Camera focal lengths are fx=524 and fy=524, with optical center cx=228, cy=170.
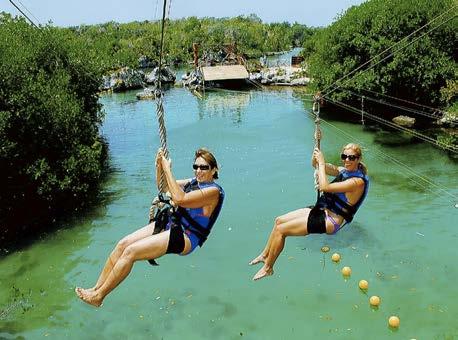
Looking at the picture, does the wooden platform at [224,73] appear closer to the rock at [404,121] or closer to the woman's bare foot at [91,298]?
the rock at [404,121]

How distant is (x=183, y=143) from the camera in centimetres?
2919

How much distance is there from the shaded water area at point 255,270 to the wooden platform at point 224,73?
85.3 feet

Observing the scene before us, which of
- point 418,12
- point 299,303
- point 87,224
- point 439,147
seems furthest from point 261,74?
point 299,303

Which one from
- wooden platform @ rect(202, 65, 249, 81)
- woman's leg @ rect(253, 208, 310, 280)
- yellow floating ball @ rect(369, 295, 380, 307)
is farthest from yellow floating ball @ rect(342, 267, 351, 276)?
wooden platform @ rect(202, 65, 249, 81)

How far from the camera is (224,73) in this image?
50500 millimetres

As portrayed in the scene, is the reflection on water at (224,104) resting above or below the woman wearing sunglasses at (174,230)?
below

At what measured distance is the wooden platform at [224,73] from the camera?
163 ft

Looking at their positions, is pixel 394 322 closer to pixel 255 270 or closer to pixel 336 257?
pixel 336 257

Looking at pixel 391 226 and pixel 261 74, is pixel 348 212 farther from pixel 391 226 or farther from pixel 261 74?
pixel 261 74

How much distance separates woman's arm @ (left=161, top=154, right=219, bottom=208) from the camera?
6.20 meters

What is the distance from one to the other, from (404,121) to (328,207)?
24.1m

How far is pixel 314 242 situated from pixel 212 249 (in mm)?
3042

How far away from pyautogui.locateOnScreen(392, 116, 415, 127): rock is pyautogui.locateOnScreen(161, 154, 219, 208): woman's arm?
2548 cm

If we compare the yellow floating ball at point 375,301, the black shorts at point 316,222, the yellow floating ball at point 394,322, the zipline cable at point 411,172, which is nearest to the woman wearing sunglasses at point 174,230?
the black shorts at point 316,222
